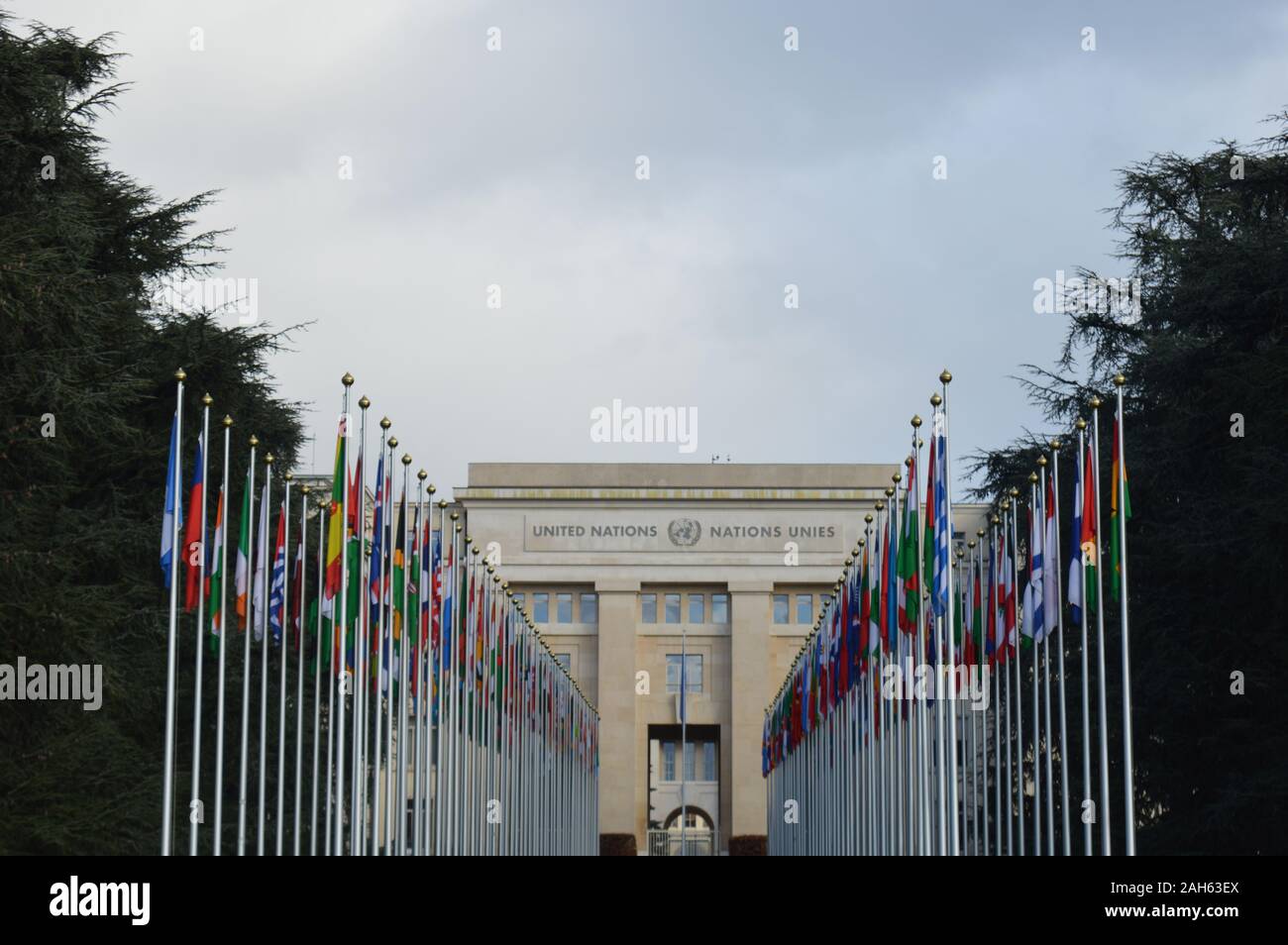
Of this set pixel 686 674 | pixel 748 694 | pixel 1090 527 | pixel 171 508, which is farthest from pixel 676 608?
pixel 171 508

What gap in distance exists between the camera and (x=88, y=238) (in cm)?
3142

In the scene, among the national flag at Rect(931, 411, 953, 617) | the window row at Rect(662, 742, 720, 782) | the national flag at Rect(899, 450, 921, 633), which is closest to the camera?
the national flag at Rect(931, 411, 953, 617)

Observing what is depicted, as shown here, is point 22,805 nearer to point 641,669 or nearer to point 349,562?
point 349,562

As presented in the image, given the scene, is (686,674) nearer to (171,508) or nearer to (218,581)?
(218,581)

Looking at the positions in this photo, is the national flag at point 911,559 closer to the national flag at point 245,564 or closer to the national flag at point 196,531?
the national flag at point 245,564

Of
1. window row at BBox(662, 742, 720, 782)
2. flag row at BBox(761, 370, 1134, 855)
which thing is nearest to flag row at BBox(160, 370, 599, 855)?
flag row at BBox(761, 370, 1134, 855)

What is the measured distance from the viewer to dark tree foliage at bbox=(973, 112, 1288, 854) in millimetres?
32531

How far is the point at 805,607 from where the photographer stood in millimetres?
75500

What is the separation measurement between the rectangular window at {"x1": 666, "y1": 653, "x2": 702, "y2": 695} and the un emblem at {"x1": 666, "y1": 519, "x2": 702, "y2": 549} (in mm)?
4165

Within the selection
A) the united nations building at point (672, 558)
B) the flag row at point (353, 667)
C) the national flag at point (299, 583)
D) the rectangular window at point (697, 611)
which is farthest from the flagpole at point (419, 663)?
the rectangular window at point (697, 611)

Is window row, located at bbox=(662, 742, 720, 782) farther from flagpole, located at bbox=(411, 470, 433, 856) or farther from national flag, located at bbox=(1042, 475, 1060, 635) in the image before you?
national flag, located at bbox=(1042, 475, 1060, 635)
